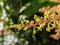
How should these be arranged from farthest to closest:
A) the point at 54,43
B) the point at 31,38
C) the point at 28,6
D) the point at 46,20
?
the point at 54,43, the point at 31,38, the point at 28,6, the point at 46,20

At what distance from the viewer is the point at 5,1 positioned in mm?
1843

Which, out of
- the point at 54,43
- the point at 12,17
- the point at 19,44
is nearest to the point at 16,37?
the point at 19,44

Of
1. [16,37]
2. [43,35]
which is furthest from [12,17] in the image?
[43,35]

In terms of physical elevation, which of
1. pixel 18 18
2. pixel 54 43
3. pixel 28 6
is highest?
pixel 28 6

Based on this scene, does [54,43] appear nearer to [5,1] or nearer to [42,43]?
[42,43]

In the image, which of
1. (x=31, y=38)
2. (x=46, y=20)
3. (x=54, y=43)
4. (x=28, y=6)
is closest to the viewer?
(x=46, y=20)

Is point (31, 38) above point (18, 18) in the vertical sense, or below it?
below

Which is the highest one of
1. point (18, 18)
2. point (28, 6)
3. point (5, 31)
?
point (28, 6)

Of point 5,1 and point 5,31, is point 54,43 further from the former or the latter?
point 5,1

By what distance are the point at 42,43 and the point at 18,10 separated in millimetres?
418

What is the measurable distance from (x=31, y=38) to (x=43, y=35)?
0.14m

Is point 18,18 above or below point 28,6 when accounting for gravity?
below

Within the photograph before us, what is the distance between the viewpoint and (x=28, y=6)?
1774mm

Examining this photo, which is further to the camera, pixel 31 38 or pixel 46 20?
pixel 31 38
